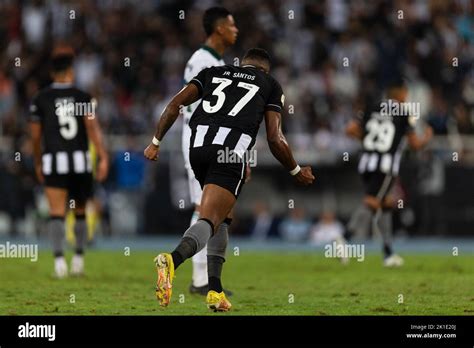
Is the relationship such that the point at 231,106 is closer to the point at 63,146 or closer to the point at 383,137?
the point at 63,146

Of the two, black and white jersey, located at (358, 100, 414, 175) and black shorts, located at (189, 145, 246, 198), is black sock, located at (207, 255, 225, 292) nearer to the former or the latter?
black shorts, located at (189, 145, 246, 198)

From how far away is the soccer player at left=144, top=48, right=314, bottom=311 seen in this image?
1067 cm

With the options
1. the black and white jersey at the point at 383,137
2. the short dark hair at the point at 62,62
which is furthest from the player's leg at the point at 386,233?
the short dark hair at the point at 62,62

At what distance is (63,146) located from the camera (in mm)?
14953

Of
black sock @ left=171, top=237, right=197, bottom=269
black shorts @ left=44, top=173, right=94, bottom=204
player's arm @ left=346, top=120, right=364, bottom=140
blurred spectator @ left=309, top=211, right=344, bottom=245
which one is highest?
player's arm @ left=346, top=120, right=364, bottom=140

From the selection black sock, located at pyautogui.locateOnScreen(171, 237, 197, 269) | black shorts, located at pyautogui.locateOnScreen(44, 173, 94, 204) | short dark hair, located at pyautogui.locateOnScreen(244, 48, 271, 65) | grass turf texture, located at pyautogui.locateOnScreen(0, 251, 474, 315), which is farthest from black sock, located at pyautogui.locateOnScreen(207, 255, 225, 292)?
black shorts, located at pyautogui.locateOnScreen(44, 173, 94, 204)

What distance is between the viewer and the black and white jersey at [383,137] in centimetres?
1703

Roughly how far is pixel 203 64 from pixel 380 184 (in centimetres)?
493

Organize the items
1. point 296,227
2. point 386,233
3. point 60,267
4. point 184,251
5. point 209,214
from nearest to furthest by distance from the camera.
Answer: point 184,251, point 209,214, point 60,267, point 386,233, point 296,227

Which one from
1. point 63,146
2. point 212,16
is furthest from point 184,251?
point 63,146

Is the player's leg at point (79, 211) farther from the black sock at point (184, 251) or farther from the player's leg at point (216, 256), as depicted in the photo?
the black sock at point (184, 251)

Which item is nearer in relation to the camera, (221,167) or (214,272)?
(221,167)

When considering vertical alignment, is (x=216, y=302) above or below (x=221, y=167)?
below

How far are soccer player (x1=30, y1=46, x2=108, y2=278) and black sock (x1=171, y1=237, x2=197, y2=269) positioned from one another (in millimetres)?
4707
